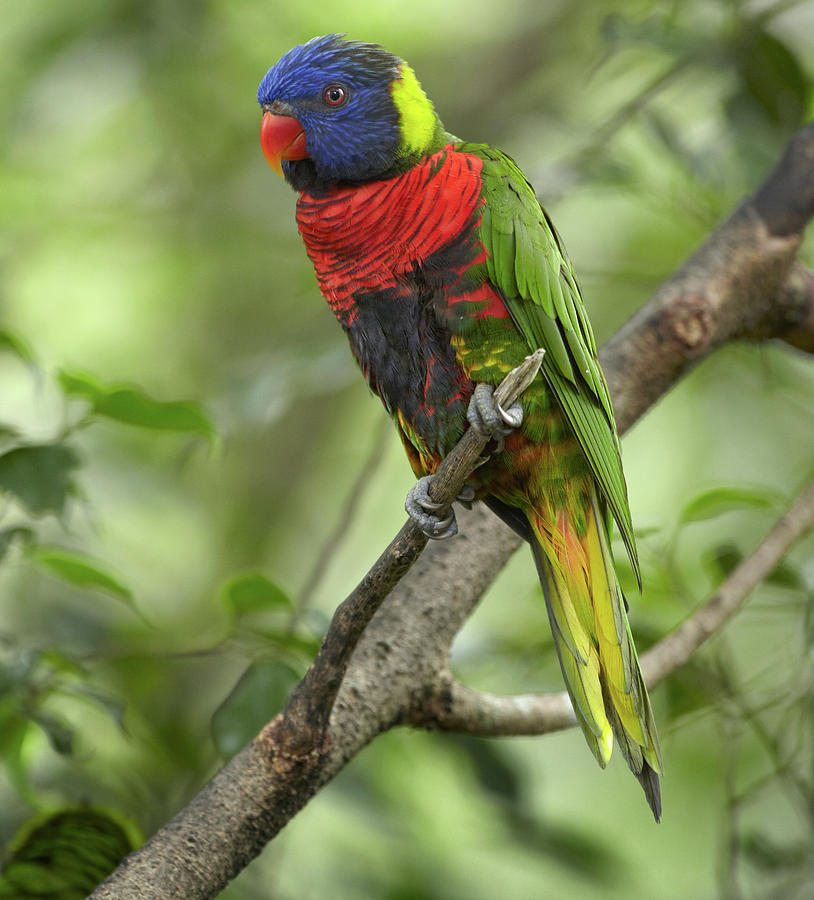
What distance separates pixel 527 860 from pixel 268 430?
1664 millimetres

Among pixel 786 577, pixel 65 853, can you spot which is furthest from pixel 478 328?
pixel 65 853

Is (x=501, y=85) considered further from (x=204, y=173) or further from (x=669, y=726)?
(x=669, y=726)

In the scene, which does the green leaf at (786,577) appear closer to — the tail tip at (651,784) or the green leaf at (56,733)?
the tail tip at (651,784)

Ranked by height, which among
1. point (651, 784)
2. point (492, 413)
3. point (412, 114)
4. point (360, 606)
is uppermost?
point (412, 114)

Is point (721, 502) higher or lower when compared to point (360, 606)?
lower

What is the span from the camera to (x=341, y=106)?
1586 mm

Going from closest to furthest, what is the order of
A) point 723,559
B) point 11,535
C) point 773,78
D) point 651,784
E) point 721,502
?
point 651,784 → point 11,535 → point 721,502 → point 723,559 → point 773,78

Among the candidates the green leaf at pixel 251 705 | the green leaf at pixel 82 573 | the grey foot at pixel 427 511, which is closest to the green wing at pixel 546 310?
the grey foot at pixel 427 511

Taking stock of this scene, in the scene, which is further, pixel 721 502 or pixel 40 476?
pixel 721 502

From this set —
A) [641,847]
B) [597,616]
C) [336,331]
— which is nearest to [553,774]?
[641,847]

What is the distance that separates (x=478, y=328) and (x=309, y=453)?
1.89 meters

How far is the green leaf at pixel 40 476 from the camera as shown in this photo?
53.1 inches

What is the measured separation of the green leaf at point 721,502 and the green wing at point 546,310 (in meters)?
0.32

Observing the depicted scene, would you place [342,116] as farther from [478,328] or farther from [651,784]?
[651,784]
